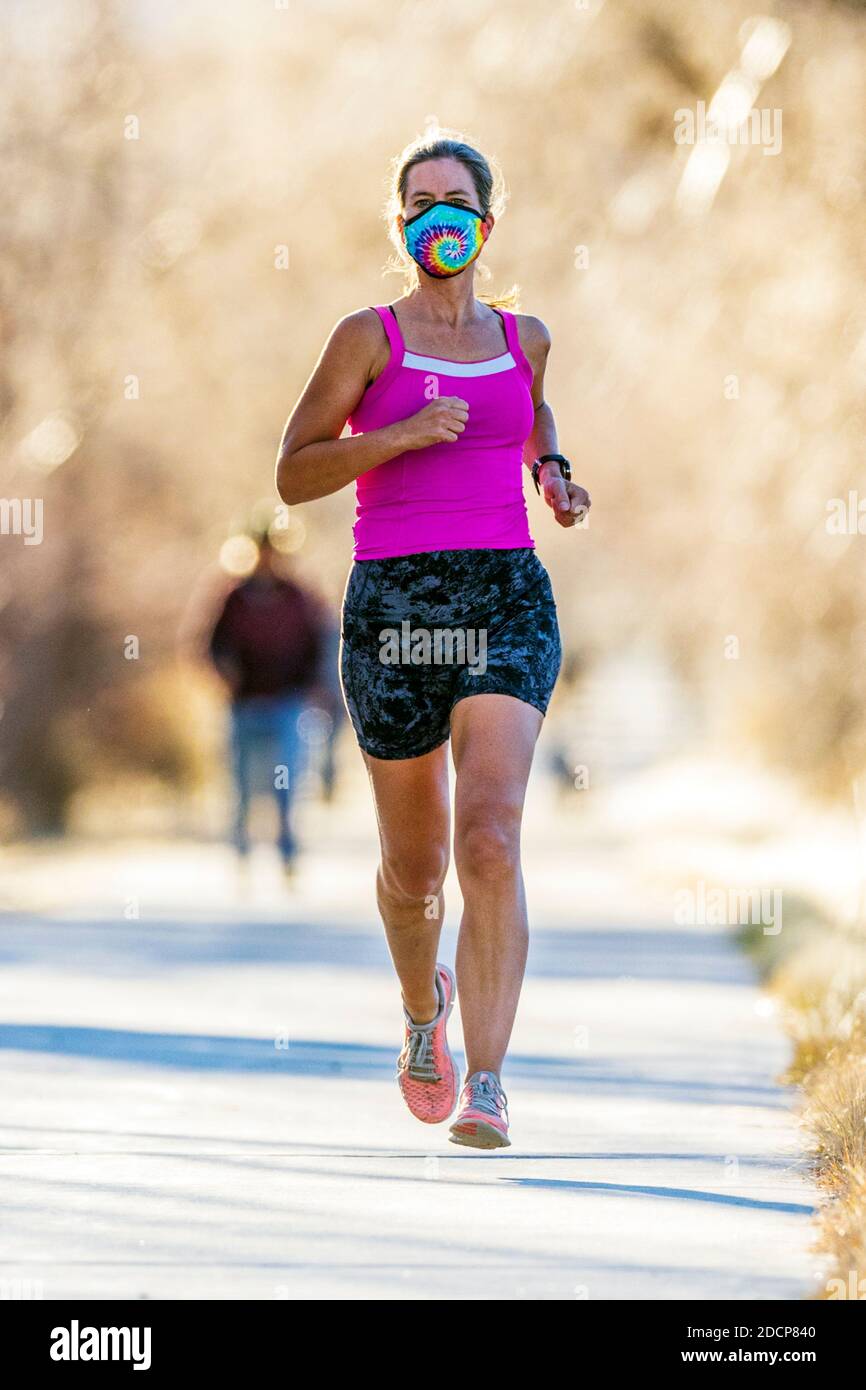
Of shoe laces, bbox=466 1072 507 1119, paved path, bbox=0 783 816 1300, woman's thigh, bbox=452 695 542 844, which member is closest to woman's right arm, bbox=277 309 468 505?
woman's thigh, bbox=452 695 542 844

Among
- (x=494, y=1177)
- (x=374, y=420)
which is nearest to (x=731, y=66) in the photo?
(x=374, y=420)

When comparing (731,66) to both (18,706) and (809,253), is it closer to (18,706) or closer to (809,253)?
(809,253)

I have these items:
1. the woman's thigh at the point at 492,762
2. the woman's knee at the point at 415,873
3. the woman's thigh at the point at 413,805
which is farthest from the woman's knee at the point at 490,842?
the woman's knee at the point at 415,873

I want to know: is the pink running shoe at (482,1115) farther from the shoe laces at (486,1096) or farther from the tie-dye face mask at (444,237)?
the tie-dye face mask at (444,237)

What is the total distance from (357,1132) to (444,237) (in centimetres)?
214

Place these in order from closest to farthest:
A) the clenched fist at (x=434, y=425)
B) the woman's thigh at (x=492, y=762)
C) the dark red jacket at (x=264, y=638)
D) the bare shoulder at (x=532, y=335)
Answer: the clenched fist at (x=434, y=425)
the woman's thigh at (x=492, y=762)
the bare shoulder at (x=532, y=335)
the dark red jacket at (x=264, y=638)

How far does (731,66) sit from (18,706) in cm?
1038

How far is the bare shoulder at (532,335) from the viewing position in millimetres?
6168

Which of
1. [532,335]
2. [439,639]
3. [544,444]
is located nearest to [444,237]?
[532,335]

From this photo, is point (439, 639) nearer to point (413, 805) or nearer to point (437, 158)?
point (413, 805)

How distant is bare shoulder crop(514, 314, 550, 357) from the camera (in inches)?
243

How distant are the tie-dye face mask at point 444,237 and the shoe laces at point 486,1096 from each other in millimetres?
1715

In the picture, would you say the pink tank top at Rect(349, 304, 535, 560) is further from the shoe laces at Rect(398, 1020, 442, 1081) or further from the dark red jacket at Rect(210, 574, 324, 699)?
the dark red jacket at Rect(210, 574, 324, 699)

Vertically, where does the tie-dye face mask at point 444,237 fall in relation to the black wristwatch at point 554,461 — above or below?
above
